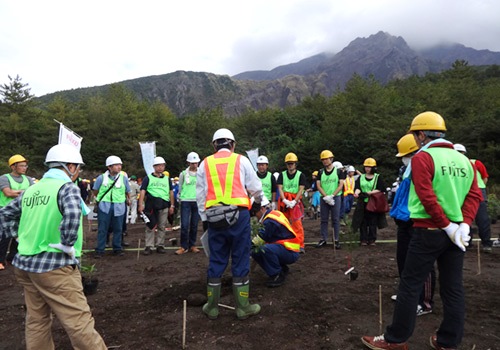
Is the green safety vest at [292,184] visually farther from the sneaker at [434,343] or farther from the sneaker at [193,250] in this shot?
the sneaker at [434,343]

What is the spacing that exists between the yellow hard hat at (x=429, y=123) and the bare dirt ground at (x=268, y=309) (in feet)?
6.77

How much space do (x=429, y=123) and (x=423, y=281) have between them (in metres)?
1.41

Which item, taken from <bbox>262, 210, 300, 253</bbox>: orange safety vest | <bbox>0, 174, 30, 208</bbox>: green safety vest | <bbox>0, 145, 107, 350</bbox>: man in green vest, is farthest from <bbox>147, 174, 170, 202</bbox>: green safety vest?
<bbox>0, 145, 107, 350</bbox>: man in green vest

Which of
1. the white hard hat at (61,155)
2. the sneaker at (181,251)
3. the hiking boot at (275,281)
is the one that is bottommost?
the sneaker at (181,251)

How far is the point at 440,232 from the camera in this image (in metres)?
2.86

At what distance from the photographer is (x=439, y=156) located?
2902 millimetres

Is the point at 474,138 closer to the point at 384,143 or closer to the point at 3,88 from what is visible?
the point at 384,143

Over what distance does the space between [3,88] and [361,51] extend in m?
171

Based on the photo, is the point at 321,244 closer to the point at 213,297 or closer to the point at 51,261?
the point at 213,297

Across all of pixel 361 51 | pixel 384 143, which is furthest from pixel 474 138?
pixel 361 51

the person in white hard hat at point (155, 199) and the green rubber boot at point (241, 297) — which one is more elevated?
the person in white hard hat at point (155, 199)

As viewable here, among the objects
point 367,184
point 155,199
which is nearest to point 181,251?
point 155,199

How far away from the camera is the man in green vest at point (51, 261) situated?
276cm

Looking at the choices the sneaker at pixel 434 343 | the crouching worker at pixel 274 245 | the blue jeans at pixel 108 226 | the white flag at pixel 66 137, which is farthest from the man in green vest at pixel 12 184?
the sneaker at pixel 434 343
